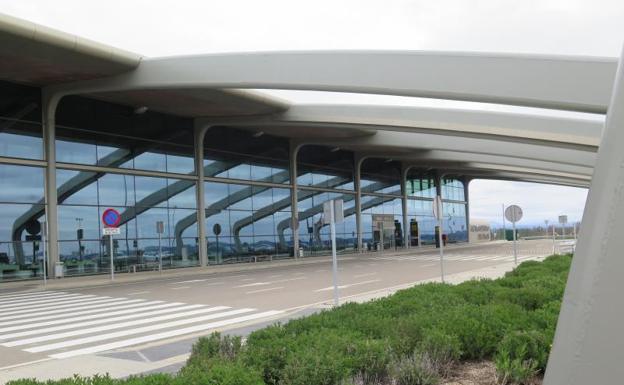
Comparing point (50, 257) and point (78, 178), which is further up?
point (78, 178)

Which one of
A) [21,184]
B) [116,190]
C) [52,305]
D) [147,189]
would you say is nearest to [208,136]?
[147,189]

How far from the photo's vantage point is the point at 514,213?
2386 centimetres

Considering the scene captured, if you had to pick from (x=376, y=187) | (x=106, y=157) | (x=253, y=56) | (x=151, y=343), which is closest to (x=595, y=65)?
(x=253, y=56)

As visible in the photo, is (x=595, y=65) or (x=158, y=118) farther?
(x=158, y=118)

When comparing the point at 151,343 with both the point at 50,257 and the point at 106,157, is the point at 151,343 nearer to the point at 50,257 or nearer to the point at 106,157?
the point at 50,257

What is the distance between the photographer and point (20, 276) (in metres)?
25.6

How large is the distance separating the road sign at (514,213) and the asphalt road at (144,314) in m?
5.36

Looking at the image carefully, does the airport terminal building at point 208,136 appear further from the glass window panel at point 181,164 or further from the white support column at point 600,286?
the white support column at point 600,286

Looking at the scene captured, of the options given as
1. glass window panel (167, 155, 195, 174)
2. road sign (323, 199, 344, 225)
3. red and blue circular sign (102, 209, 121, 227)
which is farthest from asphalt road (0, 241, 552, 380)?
glass window panel (167, 155, 195, 174)

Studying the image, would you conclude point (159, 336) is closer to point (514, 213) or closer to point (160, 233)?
point (514, 213)

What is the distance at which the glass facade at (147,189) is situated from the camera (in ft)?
85.6

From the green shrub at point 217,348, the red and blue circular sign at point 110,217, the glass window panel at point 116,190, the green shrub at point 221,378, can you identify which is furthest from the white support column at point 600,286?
the glass window panel at point 116,190

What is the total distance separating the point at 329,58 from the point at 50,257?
621 inches

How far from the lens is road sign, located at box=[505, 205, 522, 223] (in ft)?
78.1
